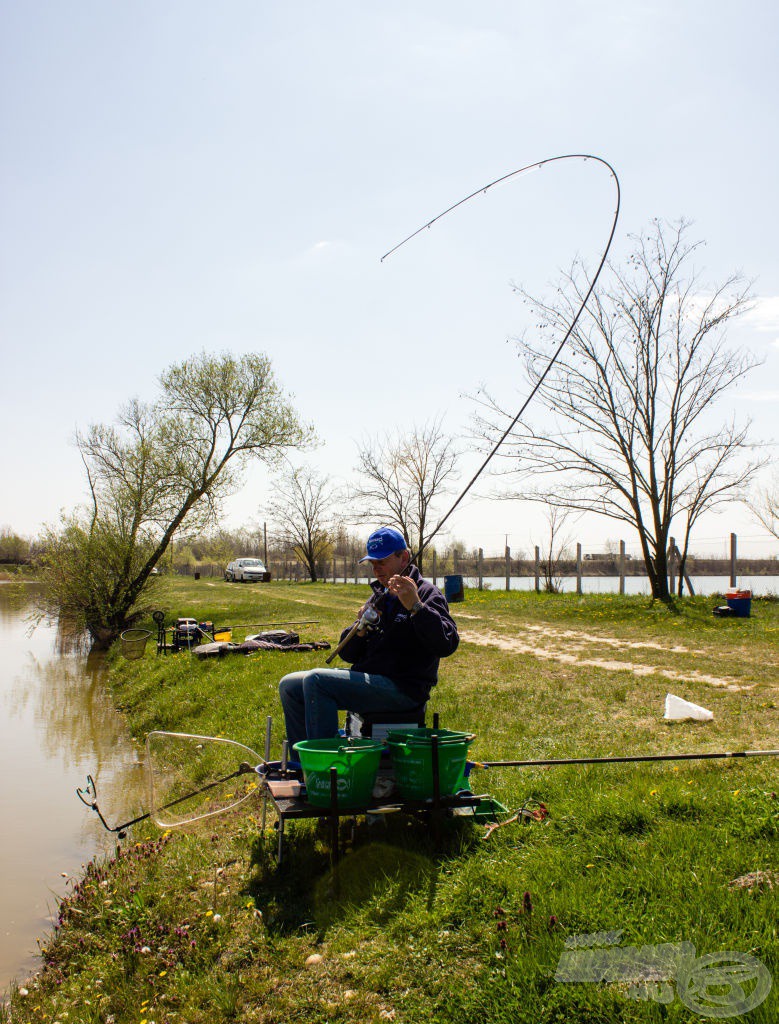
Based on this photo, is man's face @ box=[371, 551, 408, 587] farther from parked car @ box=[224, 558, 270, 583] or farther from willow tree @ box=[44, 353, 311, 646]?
parked car @ box=[224, 558, 270, 583]

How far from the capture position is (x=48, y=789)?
783 centimetres

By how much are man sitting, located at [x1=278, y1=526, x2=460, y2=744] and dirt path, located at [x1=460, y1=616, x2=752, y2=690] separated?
493 centimetres

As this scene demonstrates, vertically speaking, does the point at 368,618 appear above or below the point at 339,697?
above

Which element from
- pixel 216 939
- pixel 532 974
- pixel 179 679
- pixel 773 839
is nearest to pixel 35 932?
pixel 216 939

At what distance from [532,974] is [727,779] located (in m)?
2.30

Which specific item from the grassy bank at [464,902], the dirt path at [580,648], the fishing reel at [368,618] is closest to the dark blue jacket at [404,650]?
the fishing reel at [368,618]

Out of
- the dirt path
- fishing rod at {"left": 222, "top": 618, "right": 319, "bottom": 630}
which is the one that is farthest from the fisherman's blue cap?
→ fishing rod at {"left": 222, "top": 618, "right": 319, "bottom": 630}

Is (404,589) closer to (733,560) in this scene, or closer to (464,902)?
(464,902)

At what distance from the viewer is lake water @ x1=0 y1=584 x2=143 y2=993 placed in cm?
493

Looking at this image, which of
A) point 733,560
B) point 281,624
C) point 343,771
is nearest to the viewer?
point 343,771

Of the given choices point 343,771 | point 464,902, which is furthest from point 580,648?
point 464,902

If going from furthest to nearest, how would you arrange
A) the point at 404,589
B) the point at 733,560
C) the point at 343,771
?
the point at 733,560 < the point at 404,589 < the point at 343,771

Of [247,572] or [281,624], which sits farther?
[247,572]

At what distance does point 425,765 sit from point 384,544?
133 centimetres
